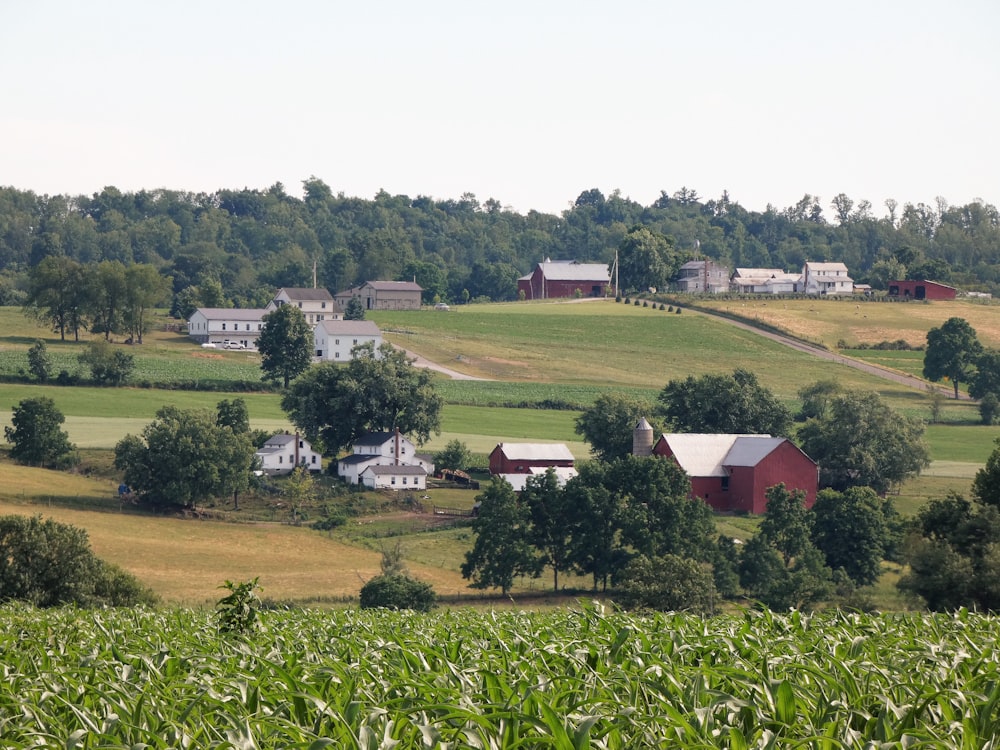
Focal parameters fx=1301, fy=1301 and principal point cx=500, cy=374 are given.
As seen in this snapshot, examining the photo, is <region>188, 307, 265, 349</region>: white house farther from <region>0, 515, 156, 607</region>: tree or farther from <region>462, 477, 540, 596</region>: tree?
<region>0, 515, 156, 607</region>: tree

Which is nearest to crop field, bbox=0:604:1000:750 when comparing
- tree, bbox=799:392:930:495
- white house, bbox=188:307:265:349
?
tree, bbox=799:392:930:495

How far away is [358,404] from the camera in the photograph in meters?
93.0

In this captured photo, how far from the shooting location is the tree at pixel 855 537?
207 ft

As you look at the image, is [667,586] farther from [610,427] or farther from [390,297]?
[390,297]

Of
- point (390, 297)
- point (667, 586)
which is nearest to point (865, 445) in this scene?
point (667, 586)

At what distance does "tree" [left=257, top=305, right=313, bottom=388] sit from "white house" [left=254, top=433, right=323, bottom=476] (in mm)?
25000

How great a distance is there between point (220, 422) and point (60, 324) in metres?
48.6

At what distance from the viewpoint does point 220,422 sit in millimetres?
88125

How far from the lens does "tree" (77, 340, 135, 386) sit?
4171 inches

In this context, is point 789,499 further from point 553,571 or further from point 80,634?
point 80,634

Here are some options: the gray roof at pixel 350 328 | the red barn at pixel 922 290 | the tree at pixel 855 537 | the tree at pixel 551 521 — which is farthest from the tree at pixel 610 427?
the red barn at pixel 922 290

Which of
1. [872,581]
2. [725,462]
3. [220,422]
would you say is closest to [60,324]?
[220,422]

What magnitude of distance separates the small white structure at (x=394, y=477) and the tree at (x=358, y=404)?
23.9ft

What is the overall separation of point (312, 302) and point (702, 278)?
57.0 metres
